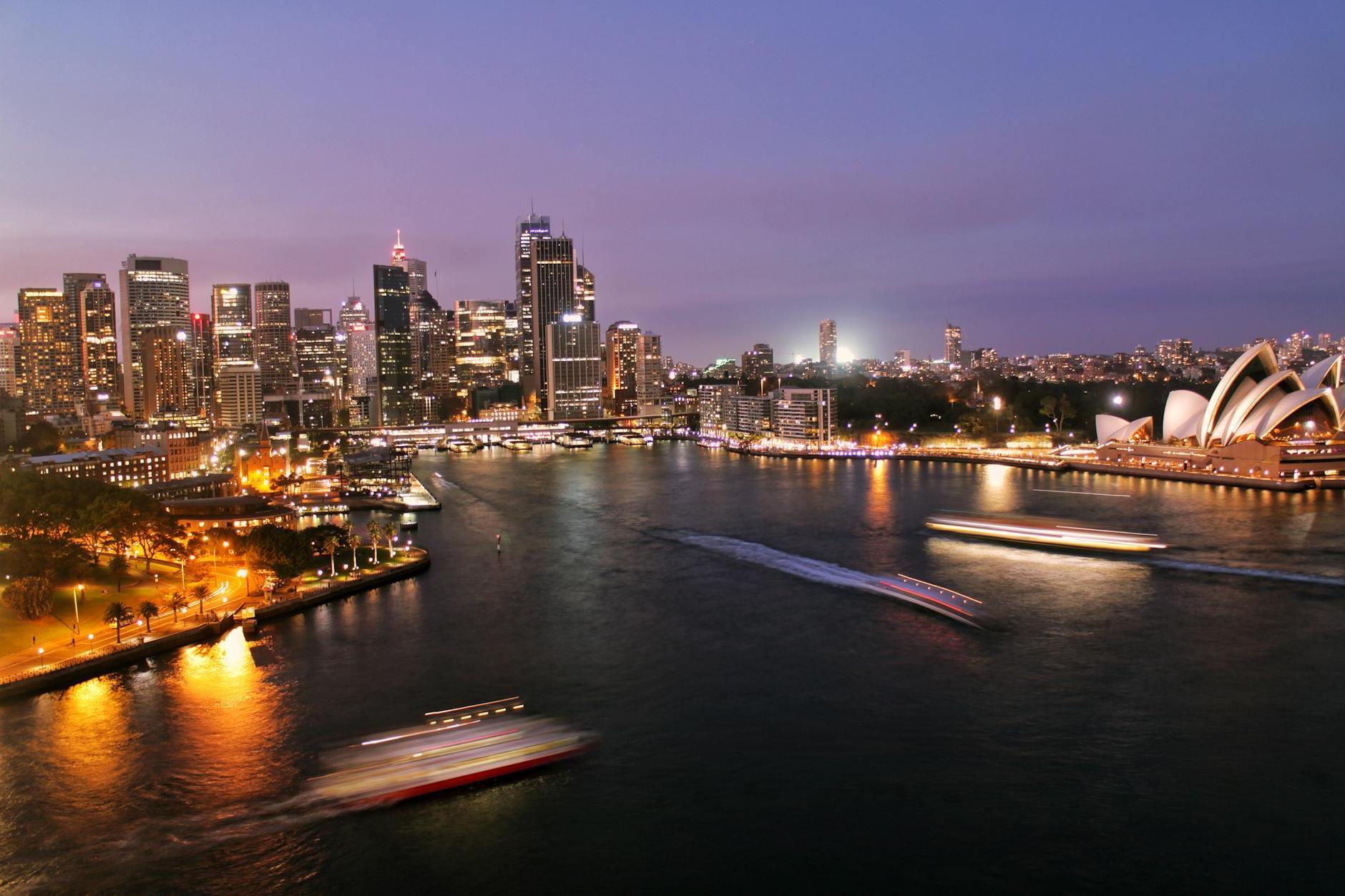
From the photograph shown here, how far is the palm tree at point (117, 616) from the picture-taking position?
782 centimetres

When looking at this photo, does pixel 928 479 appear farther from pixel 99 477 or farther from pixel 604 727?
pixel 99 477

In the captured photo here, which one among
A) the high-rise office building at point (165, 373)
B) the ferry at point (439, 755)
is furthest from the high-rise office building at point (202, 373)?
the ferry at point (439, 755)

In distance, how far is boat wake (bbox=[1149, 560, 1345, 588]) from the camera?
371 inches

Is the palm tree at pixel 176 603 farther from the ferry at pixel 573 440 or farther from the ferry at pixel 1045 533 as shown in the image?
the ferry at pixel 573 440

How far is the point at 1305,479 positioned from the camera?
16984 mm

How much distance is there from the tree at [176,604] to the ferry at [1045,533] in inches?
372

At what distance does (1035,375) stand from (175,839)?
67308 millimetres

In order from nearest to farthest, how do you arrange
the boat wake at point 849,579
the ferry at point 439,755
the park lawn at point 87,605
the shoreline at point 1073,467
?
the ferry at point 439,755, the park lawn at point 87,605, the boat wake at point 849,579, the shoreline at point 1073,467

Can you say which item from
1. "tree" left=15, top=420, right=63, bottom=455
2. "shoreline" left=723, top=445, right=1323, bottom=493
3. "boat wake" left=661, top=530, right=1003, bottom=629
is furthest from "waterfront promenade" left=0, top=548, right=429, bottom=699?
"tree" left=15, top=420, right=63, bottom=455

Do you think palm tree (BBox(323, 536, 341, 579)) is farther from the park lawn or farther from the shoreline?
the shoreline

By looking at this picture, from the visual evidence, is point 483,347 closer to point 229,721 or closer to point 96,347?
point 96,347

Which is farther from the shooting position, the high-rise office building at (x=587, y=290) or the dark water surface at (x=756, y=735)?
the high-rise office building at (x=587, y=290)

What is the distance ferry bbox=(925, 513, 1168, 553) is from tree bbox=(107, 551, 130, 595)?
10.1 m

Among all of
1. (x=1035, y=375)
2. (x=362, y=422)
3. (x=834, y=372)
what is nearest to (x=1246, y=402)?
(x=362, y=422)
